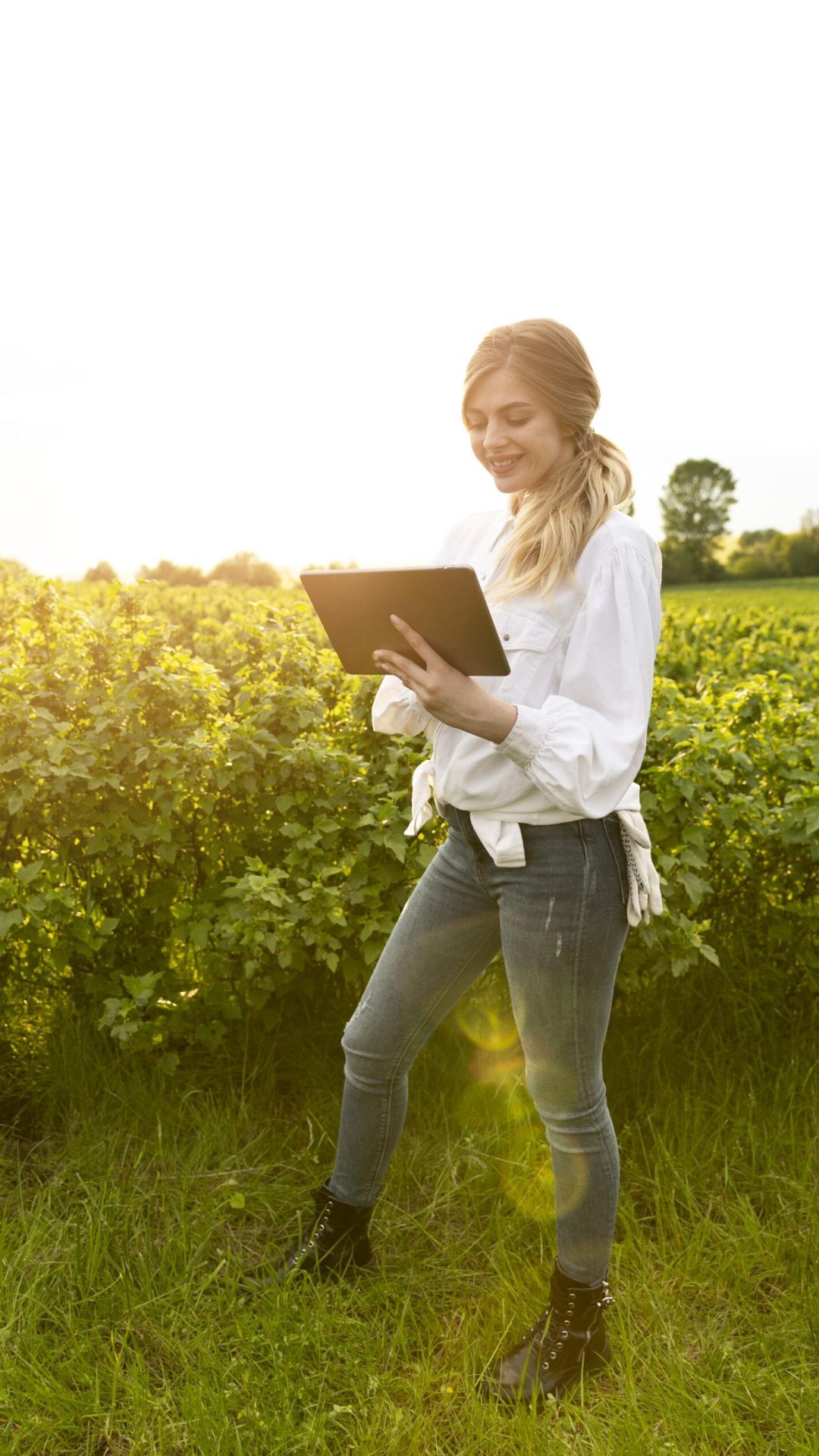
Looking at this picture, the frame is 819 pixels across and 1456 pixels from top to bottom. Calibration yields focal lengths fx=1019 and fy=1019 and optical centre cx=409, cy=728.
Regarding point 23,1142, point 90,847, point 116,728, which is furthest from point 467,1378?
point 116,728

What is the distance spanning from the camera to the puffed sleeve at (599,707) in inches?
76.1

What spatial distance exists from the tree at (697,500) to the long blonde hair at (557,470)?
87.2 metres

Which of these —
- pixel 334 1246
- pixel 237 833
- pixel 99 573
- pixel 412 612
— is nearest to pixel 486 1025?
pixel 334 1246

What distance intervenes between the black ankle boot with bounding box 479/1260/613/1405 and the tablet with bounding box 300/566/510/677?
1486mm

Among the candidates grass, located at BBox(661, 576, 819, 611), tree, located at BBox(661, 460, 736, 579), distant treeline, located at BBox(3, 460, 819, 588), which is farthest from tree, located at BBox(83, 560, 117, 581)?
tree, located at BBox(661, 460, 736, 579)

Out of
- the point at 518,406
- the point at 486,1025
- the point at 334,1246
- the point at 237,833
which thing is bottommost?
the point at 334,1246

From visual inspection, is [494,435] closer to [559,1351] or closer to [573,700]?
[573,700]

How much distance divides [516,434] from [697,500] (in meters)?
92.7

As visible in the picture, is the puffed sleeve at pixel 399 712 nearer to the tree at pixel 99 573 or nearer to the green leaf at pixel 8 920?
the green leaf at pixel 8 920

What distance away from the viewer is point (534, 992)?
84.8 inches

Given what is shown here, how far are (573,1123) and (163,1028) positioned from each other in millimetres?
1430

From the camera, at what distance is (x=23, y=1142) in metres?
3.19

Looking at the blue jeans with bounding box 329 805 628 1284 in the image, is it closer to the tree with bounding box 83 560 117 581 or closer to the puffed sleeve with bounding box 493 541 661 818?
the puffed sleeve with bounding box 493 541 661 818

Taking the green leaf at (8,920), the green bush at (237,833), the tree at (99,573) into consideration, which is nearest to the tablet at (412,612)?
the green bush at (237,833)
